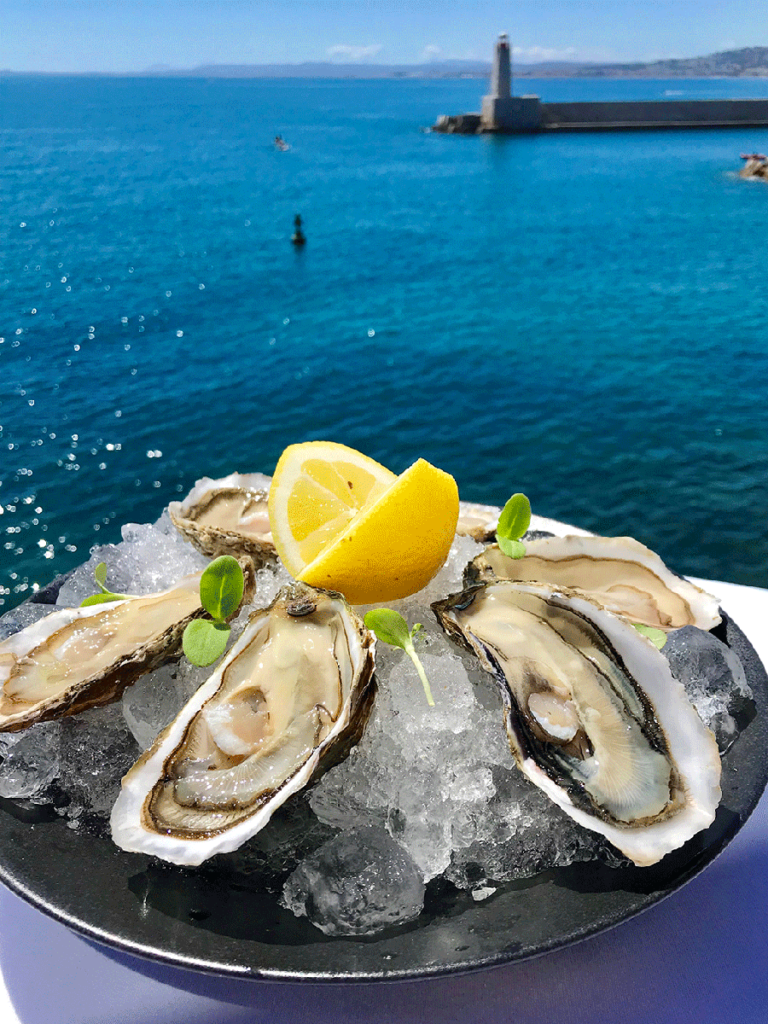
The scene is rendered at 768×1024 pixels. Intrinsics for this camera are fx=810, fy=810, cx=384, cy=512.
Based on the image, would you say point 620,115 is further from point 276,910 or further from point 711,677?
point 276,910

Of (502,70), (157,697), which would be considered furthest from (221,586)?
(502,70)

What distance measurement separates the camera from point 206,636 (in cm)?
121

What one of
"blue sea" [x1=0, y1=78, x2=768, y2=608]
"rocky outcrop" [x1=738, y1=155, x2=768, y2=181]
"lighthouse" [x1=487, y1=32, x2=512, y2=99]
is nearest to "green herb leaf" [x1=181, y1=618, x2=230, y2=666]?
"blue sea" [x1=0, y1=78, x2=768, y2=608]

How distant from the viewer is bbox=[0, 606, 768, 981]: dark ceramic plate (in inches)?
32.5

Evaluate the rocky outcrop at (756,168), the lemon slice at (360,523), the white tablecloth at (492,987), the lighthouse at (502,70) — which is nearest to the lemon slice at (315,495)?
the lemon slice at (360,523)

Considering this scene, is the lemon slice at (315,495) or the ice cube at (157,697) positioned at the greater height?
the lemon slice at (315,495)

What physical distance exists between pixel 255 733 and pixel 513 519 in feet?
1.87

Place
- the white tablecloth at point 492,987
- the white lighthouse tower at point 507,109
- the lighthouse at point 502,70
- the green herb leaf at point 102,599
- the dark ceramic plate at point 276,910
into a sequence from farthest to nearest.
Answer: the white lighthouse tower at point 507,109 → the lighthouse at point 502,70 → the green herb leaf at point 102,599 → the white tablecloth at point 492,987 → the dark ceramic plate at point 276,910

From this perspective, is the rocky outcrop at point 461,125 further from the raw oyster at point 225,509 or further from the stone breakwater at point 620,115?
the raw oyster at point 225,509

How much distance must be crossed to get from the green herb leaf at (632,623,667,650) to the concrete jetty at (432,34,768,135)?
37808mm

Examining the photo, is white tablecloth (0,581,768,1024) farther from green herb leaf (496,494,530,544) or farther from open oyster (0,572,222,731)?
green herb leaf (496,494,530,544)

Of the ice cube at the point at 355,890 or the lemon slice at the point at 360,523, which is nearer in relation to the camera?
the ice cube at the point at 355,890

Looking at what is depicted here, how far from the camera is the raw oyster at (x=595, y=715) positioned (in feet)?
3.24

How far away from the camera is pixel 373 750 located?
1093mm
